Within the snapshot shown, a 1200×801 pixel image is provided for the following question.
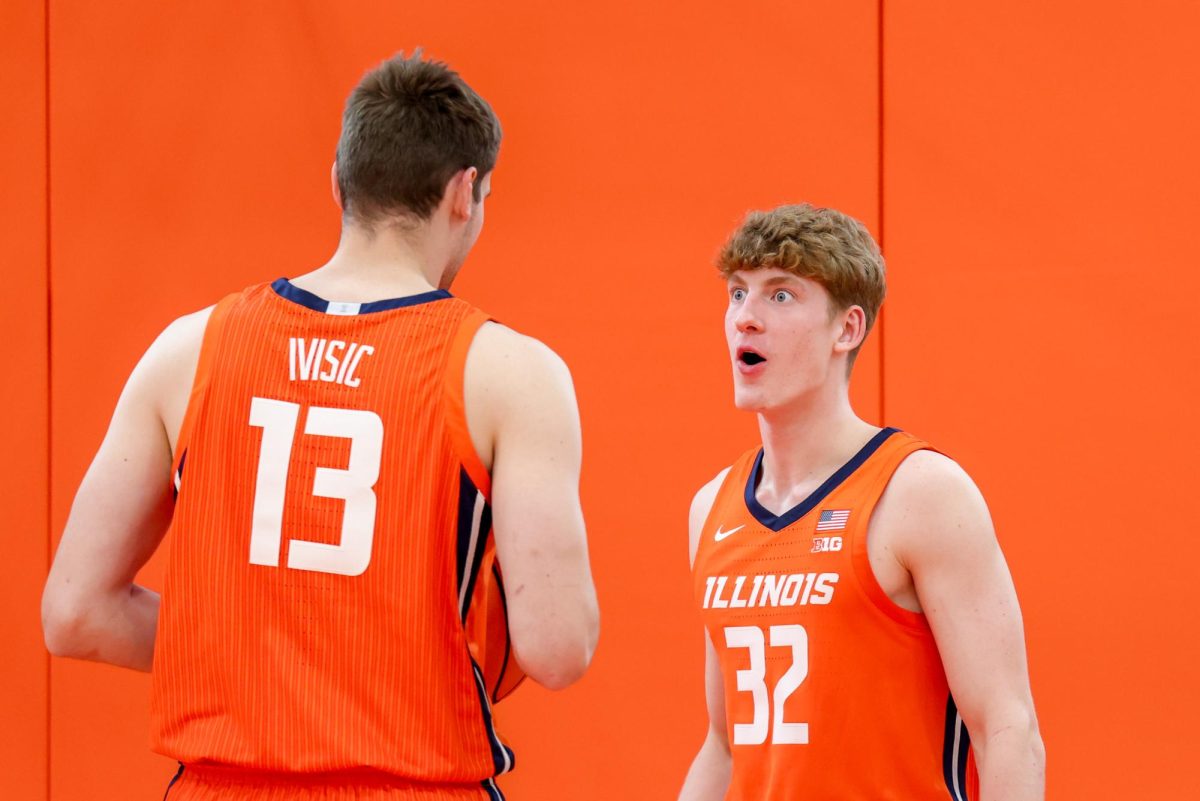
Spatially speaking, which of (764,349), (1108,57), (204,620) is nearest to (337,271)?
(204,620)

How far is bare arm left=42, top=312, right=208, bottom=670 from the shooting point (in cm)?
159

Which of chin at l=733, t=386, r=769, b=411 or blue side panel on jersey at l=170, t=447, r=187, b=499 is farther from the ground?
chin at l=733, t=386, r=769, b=411

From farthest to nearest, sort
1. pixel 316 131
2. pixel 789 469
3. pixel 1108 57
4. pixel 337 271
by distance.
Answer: pixel 316 131, pixel 1108 57, pixel 789 469, pixel 337 271

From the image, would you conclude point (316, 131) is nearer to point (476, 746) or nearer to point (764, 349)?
point (764, 349)

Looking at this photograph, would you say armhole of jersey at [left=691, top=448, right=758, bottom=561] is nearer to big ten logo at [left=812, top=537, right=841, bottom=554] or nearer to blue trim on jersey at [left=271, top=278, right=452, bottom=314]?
big ten logo at [left=812, top=537, right=841, bottom=554]

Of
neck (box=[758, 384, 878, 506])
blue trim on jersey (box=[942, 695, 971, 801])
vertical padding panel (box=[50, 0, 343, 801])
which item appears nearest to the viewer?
blue trim on jersey (box=[942, 695, 971, 801])

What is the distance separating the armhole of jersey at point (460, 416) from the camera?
151 cm

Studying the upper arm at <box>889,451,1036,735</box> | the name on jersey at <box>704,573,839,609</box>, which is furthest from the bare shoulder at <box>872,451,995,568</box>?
the name on jersey at <box>704,573,839,609</box>

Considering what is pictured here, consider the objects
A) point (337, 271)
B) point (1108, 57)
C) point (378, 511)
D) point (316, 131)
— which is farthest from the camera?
point (316, 131)

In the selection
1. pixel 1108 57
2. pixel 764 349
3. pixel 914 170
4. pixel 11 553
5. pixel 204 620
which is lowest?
pixel 11 553

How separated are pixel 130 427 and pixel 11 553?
2355 millimetres

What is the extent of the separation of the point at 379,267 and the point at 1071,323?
1959 mm

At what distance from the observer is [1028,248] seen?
10.3ft

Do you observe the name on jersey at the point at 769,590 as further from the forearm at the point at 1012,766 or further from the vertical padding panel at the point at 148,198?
the vertical padding panel at the point at 148,198
